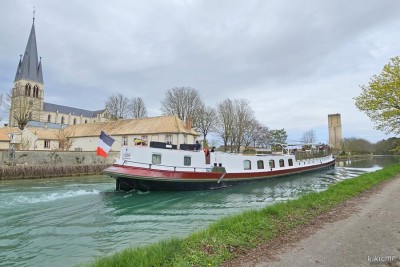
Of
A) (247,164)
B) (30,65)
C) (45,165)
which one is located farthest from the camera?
(30,65)

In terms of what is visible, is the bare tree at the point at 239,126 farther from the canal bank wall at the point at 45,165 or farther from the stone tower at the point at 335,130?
the stone tower at the point at 335,130

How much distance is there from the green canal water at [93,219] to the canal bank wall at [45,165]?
847 cm

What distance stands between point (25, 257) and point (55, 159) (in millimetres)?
28629

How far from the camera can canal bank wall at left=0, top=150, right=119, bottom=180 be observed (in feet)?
82.4

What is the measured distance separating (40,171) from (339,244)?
27.3 metres

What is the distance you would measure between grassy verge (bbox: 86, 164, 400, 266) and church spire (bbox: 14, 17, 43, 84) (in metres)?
91.9

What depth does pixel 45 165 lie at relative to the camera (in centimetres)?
2773

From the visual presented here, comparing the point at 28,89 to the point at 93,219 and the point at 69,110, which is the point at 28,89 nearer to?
the point at 69,110

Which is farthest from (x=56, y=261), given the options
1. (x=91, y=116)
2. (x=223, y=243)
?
(x=91, y=116)

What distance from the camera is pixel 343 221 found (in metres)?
7.50

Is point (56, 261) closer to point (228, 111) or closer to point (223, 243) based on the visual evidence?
point (223, 243)

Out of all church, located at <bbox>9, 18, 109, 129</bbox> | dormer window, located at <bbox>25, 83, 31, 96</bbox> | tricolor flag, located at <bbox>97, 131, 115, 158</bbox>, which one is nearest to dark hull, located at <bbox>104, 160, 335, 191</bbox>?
tricolor flag, located at <bbox>97, 131, 115, 158</bbox>

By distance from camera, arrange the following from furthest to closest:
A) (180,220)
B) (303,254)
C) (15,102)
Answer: (15,102) < (180,220) < (303,254)

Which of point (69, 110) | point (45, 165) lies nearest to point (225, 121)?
point (45, 165)
